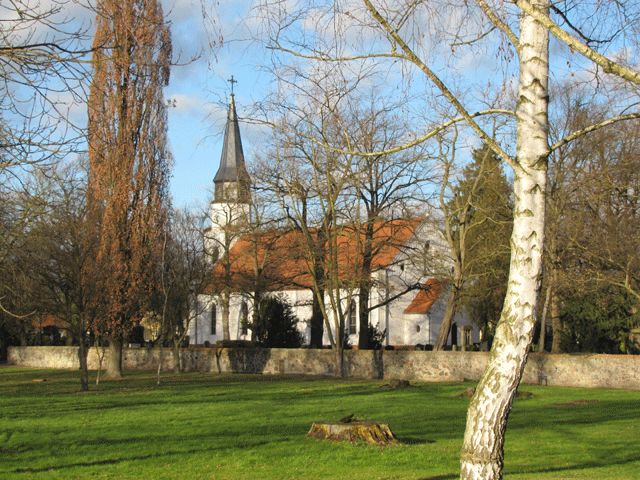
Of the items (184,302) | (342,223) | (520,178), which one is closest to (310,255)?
(342,223)

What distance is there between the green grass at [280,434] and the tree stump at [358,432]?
33cm

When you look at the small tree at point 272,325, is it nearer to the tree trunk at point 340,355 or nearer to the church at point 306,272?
the church at point 306,272

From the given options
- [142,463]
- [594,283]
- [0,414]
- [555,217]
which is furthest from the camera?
[555,217]

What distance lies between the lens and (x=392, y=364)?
34562mm

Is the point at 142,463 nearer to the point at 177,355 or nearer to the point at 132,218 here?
Answer: the point at 132,218

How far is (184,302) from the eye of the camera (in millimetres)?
46562

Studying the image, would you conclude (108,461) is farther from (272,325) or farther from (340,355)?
(272,325)

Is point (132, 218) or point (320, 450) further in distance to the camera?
point (132, 218)

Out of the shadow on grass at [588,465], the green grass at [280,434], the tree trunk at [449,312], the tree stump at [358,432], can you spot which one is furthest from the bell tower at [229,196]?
the shadow on grass at [588,465]

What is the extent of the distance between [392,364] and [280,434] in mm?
18317

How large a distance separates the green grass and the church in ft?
18.5

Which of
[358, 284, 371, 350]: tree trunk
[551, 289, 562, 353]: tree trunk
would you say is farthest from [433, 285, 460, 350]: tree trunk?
[551, 289, 562, 353]: tree trunk

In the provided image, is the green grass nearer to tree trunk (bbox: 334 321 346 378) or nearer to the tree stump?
the tree stump

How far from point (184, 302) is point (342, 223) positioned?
13.1 m
